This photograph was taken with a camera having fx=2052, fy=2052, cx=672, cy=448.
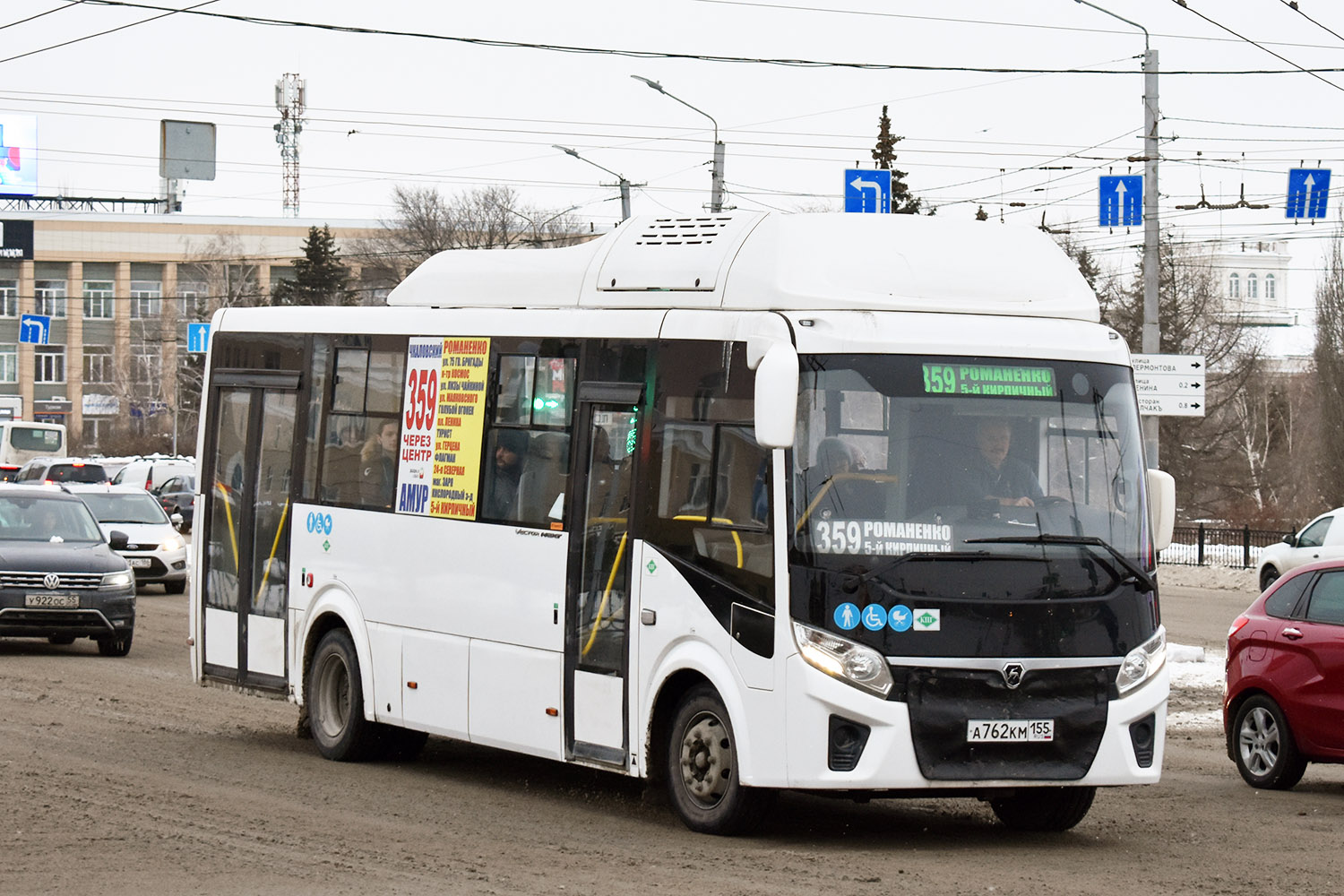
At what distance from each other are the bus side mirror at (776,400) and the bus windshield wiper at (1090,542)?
109 centimetres

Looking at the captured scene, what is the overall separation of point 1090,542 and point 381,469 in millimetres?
5166

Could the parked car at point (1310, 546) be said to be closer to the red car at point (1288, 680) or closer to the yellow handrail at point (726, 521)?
the red car at point (1288, 680)

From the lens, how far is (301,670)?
46.2 ft

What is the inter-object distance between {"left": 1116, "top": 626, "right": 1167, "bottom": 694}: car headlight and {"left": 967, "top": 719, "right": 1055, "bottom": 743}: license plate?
47 cm

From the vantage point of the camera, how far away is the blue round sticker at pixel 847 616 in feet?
32.0

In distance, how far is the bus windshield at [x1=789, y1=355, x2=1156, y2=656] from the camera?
32.4 ft

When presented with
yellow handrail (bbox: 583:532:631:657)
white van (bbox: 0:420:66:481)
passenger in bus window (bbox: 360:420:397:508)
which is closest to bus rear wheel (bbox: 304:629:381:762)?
passenger in bus window (bbox: 360:420:397:508)

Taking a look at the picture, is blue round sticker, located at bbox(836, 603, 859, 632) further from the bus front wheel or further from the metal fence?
the metal fence

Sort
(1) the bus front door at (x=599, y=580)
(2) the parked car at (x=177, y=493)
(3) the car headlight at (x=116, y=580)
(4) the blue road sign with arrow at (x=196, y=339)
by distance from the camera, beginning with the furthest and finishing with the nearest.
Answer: (4) the blue road sign with arrow at (x=196, y=339)
(2) the parked car at (x=177, y=493)
(3) the car headlight at (x=116, y=580)
(1) the bus front door at (x=599, y=580)

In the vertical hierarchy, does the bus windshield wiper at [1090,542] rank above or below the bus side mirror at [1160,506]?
below

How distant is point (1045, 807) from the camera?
1098 cm

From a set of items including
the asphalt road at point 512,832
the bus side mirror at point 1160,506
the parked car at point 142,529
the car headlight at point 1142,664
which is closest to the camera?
the asphalt road at point 512,832

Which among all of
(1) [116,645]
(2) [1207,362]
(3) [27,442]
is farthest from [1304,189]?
(3) [27,442]

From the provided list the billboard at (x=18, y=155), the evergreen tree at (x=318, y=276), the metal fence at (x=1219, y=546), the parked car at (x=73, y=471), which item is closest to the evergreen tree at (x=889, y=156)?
the metal fence at (x=1219, y=546)
